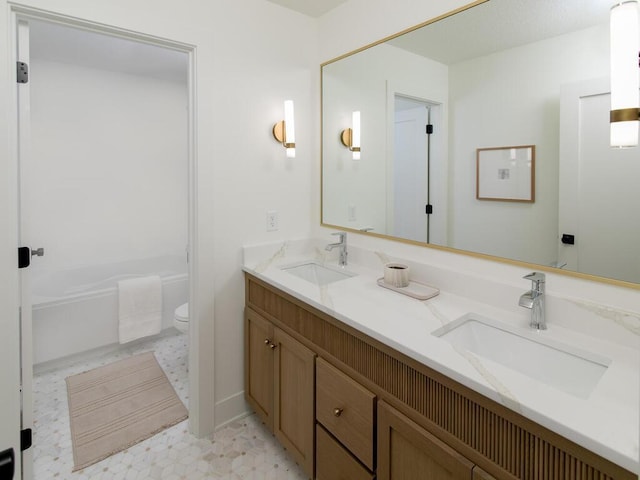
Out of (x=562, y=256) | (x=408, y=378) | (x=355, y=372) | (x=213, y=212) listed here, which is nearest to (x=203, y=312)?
(x=213, y=212)

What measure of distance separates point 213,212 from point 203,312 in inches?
20.4

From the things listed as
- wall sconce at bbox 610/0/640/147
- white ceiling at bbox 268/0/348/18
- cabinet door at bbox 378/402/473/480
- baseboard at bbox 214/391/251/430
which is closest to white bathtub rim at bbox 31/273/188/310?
baseboard at bbox 214/391/251/430

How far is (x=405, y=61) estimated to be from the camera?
167cm

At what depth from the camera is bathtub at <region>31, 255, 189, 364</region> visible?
2.50 meters

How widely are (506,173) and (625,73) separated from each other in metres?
0.44

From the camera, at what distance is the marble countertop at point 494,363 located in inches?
27.2

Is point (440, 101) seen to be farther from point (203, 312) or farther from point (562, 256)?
point (203, 312)

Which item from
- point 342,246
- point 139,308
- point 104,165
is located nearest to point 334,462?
point 342,246

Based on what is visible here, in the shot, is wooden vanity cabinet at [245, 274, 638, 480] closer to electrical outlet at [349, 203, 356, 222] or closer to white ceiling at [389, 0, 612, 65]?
electrical outlet at [349, 203, 356, 222]

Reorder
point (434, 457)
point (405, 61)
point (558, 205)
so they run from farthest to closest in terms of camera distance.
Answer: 1. point (405, 61)
2. point (558, 205)
3. point (434, 457)

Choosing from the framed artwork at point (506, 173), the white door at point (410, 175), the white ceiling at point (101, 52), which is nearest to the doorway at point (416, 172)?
the white door at point (410, 175)

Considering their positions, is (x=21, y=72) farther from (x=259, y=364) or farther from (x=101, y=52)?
(x=259, y=364)

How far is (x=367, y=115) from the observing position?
194cm

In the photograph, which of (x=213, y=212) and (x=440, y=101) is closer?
(x=440, y=101)
